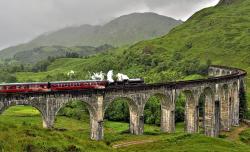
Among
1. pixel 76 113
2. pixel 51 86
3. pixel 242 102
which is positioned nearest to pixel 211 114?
pixel 242 102

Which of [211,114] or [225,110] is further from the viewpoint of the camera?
[225,110]

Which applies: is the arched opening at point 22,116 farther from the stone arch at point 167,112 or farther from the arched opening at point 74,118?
the stone arch at point 167,112

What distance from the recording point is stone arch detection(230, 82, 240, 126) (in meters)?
102

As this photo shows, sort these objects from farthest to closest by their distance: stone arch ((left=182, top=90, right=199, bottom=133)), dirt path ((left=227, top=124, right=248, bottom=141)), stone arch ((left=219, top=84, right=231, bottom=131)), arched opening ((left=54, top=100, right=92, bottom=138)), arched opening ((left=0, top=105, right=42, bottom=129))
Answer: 1. arched opening ((left=54, top=100, right=92, bottom=138))
2. arched opening ((left=0, top=105, right=42, bottom=129))
3. stone arch ((left=219, top=84, right=231, bottom=131))
4. dirt path ((left=227, top=124, right=248, bottom=141))
5. stone arch ((left=182, top=90, right=199, bottom=133))

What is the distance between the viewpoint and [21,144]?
40.8 metres

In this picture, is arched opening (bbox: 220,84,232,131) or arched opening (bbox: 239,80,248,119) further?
arched opening (bbox: 239,80,248,119)

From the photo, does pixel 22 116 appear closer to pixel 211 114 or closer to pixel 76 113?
pixel 76 113

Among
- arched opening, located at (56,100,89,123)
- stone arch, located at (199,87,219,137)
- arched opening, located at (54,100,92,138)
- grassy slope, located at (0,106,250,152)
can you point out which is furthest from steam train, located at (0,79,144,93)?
arched opening, located at (56,100,89,123)

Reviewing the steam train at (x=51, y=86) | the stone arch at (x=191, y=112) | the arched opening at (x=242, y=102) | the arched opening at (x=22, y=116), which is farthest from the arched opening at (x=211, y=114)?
the arched opening at (x=22, y=116)

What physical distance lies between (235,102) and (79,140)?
66.7 meters

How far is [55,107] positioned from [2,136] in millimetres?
15701

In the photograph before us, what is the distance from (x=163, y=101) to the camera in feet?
251

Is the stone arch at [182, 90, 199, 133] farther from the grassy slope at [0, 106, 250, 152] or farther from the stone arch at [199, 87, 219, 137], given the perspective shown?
the grassy slope at [0, 106, 250, 152]

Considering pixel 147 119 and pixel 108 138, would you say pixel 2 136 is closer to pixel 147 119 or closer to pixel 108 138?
pixel 108 138
